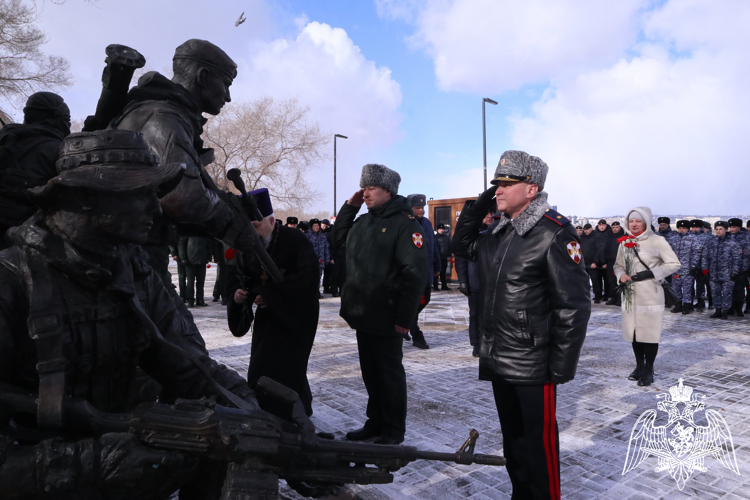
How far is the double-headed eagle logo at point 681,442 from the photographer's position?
12.9 ft

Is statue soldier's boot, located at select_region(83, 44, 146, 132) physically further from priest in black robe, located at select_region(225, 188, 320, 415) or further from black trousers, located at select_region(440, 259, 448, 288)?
black trousers, located at select_region(440, 259, 448, 288)

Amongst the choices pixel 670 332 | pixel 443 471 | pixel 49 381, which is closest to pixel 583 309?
pixel 443 471

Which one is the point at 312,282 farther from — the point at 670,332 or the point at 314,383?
the point at 670,332

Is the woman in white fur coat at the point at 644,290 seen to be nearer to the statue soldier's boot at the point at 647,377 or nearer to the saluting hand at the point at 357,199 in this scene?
the statue soldier's boot at the point at 647,377

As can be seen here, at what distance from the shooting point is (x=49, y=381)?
70.4 inches

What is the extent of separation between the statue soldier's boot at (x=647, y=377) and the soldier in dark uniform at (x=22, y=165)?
638 centimetres

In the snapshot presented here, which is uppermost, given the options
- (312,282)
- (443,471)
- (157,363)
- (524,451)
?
(312,282)

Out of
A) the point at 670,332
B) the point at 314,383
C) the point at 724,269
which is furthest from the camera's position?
the point at 724,269

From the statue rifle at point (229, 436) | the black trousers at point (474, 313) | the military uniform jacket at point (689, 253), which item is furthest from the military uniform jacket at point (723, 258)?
the statue rifle at point (229, 436)

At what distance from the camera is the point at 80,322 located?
6.34ft

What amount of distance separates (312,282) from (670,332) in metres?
8.35

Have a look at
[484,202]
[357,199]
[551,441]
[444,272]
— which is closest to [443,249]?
[444,272]

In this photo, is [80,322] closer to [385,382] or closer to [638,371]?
[385,382]

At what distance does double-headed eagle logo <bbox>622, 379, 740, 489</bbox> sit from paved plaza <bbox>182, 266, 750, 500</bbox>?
7cm
